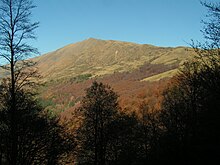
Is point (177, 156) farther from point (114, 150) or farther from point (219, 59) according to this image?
point (114, 150)

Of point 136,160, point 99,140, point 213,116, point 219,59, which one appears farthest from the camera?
point 136,160

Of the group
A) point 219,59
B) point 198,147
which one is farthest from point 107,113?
point 219,59

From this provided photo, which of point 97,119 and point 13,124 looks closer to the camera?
point 13,124

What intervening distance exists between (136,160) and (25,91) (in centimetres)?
1891

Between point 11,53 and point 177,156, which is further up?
point 11,53

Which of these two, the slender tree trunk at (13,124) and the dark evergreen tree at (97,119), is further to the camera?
the dark evergreen tree at (97,119)

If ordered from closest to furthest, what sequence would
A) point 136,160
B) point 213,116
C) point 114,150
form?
1. point 213,116
2. point 114,150
3. point 136,160

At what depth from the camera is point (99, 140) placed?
1011 inches

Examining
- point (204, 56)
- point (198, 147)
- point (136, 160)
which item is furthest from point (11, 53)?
point (136, 160)

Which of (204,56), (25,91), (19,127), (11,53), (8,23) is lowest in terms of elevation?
(19,127)

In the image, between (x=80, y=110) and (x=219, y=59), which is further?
(x=80, y=110)

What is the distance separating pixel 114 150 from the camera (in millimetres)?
27984

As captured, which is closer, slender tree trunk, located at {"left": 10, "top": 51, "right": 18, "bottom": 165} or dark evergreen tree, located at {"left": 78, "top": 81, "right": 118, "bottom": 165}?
slender tree trunk, located at {"left": 10, "top": 51, "right": 18, "bottom": 165}

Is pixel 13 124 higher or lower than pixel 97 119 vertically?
higher
